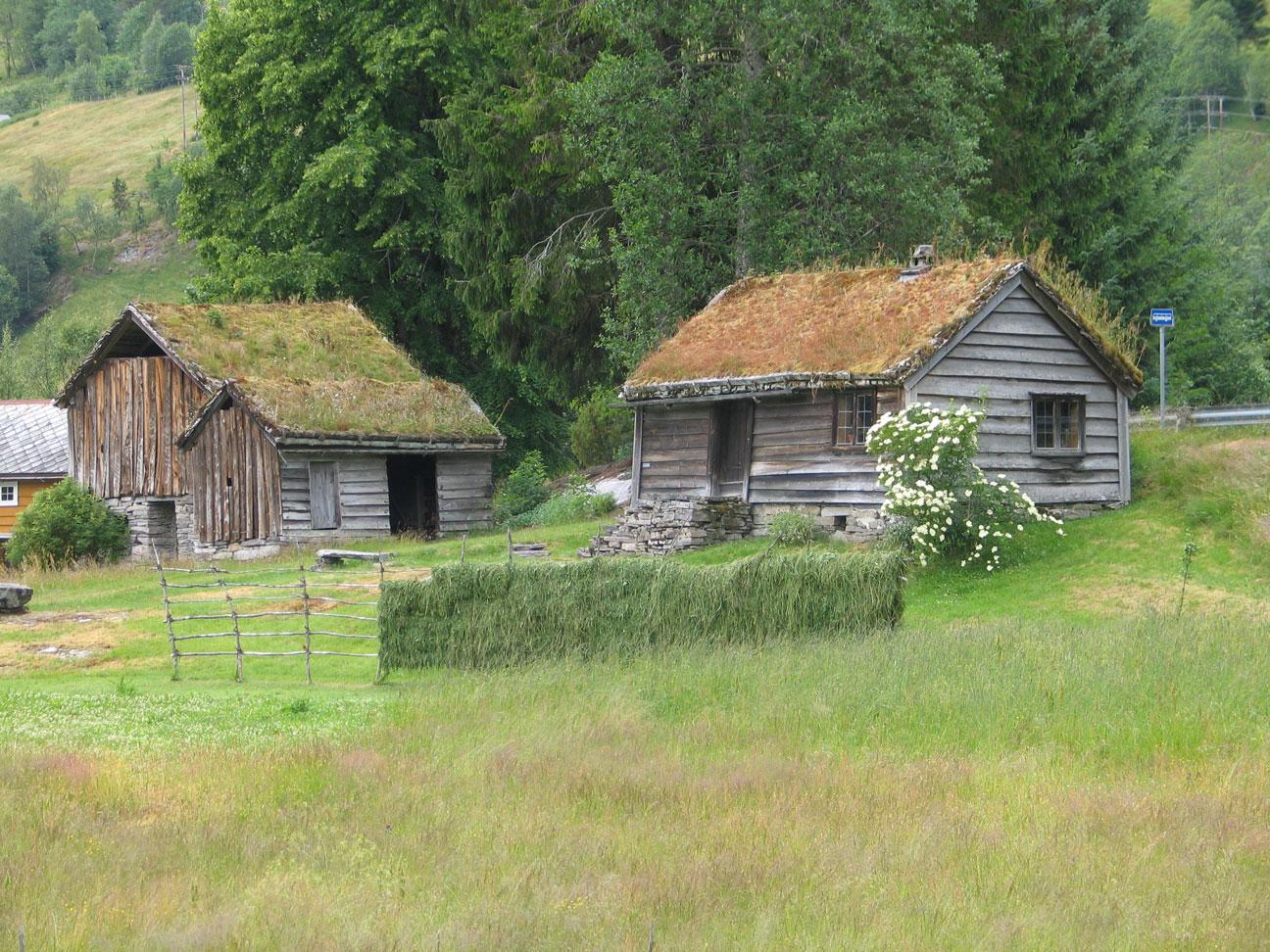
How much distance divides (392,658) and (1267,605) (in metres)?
11.9

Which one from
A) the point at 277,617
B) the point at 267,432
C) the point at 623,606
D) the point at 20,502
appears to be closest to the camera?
the point at 623,606

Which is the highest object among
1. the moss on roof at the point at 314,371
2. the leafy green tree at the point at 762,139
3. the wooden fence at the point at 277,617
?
the leafy green tree at the point at 762,139

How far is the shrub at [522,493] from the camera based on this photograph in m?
41.4

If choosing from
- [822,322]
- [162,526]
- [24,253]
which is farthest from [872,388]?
[24,253]

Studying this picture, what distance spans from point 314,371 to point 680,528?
1261cm

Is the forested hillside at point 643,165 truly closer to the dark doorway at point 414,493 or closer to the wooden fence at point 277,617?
the dark doorway at point 414,493

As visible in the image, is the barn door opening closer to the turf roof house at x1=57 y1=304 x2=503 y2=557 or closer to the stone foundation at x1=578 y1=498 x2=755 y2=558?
the stone foundation at x1=578 y1=498 x2=755 y2=558

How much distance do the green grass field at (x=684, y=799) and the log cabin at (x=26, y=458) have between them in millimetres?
29996

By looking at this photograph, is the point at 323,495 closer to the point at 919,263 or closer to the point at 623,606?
the point at 919,263

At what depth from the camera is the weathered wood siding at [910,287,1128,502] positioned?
28.5 m

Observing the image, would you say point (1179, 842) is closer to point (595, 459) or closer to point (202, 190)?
point (595, 459)

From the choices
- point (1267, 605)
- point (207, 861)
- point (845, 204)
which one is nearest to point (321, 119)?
point (845, 204)

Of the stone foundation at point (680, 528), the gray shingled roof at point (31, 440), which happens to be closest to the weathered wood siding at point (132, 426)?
the gray shingled roof at point (31, 440)

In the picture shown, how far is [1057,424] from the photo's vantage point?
97.2ft
